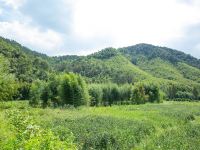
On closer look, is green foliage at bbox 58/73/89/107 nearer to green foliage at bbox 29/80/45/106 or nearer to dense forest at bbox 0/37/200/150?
dense forest at bbox 0/37/200/150

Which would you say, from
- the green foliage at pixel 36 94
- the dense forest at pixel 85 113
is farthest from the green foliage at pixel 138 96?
the green foliage at pixel 36 94

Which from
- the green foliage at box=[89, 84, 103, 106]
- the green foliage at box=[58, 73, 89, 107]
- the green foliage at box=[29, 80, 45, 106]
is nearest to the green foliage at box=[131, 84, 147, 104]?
the green foliage at box=[89, 84, 103, 106]

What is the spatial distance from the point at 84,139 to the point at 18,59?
135403 mm

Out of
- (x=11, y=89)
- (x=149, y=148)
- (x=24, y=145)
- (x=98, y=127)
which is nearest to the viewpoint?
(x=24, y=145)

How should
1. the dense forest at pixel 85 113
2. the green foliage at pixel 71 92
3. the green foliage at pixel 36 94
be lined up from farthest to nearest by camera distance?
the green foliage at pixel 36 94
the green foliage at pixel 71 92
the dense forest at pixel 85 113

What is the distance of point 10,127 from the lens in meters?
22.4

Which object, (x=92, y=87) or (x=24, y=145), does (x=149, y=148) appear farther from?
(x=92, y=87)

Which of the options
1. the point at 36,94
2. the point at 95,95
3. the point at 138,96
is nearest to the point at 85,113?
the point at 36,94

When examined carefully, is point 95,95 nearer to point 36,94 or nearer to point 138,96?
point 138,96

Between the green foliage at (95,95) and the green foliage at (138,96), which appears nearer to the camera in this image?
the green foliage at (138,96)

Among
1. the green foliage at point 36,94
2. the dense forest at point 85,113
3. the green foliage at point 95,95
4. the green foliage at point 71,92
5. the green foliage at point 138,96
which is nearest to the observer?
the dense forest at point 85,113

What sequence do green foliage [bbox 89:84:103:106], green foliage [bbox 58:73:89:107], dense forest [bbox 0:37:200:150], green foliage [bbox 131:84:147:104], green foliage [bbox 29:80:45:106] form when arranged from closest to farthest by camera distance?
dense forest [bbox 0:37:200:150], green foliage [bbox 58:73:89:107], green foliage [bbox 29:80:45:106], green foliage [bbox 131:84:147:104], green foliage [bbox 89:84:103:106]

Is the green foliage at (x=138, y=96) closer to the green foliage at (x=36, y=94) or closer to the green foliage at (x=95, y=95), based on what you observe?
the green foliage at (x=95, y=95)

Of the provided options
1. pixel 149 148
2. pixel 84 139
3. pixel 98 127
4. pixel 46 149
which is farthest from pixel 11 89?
pixel 46 149
